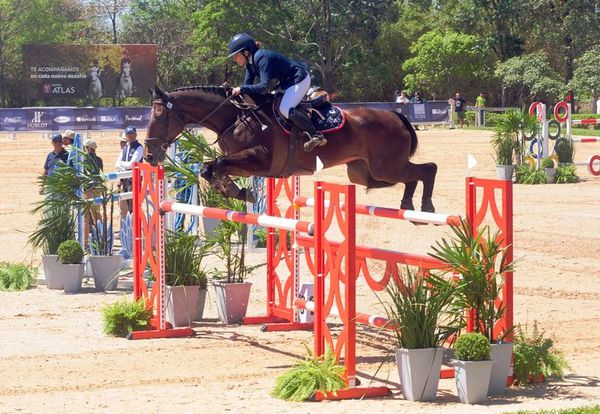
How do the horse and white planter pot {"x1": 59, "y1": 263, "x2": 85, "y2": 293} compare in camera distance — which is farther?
the horse

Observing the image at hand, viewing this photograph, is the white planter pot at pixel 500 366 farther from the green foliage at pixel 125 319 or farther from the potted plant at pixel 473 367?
the green foliage at pixel 125 319

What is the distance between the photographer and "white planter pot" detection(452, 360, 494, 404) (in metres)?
7.29

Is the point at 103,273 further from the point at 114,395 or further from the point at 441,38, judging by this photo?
the point at 441,38

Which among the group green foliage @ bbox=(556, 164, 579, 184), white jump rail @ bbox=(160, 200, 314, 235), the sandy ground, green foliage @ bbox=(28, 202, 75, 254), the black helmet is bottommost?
the sandy ground

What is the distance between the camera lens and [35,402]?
24.2 feet

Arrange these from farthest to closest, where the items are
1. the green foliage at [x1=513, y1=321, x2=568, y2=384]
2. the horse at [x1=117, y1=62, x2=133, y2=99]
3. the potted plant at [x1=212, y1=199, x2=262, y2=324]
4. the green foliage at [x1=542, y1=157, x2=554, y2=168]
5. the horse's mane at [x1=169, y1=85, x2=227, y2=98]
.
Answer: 1. the horse at [x1=117, y1=62, x2=133, y2=99]
2. the green foliage at [x1=542, y1=157, x2=554, y2=168]
3. the horse's mane at [x1=169, y1=85, x2=227, y2=98]
4. the potted plant at [x1=212, y1=199, x2=262, y2=324]
5. the green foliage at [x1=513, y1=321, x2=568, y2=384]

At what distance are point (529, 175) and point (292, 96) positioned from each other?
14.2m

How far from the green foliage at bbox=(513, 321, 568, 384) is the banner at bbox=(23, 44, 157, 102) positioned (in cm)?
4457

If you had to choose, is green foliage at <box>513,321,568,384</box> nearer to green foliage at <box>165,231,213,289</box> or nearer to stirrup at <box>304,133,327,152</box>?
stirrup at <box>304,133,327,152</box>

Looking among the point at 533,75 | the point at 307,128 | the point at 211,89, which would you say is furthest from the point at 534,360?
the point at 533,75

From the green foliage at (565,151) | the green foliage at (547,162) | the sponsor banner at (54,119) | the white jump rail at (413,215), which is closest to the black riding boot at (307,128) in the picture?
the white jump rail at (413,215)

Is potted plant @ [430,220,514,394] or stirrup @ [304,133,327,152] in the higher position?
stirrup @ [304,133,327,152]

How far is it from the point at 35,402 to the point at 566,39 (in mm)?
51028

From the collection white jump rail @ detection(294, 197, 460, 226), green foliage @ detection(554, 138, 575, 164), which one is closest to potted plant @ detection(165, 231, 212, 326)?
white jump rail @ detection(294, 197, 460, 226)
